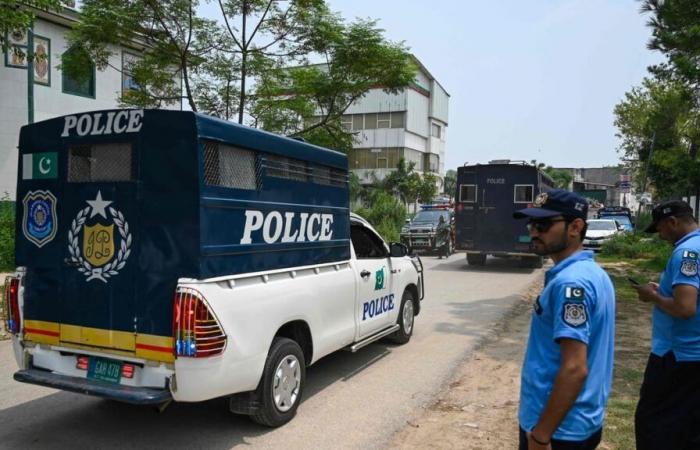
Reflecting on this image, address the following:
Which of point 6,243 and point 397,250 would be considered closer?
point 397,250

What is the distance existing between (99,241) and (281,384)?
1876 mm

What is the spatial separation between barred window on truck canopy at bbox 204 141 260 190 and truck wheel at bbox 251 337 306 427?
1377mm

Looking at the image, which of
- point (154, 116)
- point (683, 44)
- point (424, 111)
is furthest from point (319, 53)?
point (424, 111)

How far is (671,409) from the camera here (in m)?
3.31

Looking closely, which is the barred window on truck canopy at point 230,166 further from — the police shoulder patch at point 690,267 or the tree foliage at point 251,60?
the tree foliage at point 251,60

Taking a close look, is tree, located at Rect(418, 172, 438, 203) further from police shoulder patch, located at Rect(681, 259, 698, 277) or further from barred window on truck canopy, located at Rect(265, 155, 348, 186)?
police shoulder patch, located at Rect(681, 259, 698, 277)

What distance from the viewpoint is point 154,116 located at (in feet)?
13.5

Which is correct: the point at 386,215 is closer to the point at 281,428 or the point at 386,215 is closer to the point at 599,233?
the point at 599,233

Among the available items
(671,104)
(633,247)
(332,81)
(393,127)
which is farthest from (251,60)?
(393,127)

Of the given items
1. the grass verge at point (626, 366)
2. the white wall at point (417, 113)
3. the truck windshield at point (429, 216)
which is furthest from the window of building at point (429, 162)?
the grass verge at point (626, 366)

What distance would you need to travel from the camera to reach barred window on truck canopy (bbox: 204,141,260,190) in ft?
13.7

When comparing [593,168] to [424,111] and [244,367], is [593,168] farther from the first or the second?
[244,367]

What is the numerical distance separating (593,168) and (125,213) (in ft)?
471

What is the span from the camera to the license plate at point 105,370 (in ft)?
13.8
